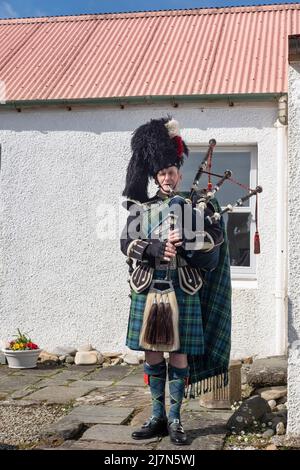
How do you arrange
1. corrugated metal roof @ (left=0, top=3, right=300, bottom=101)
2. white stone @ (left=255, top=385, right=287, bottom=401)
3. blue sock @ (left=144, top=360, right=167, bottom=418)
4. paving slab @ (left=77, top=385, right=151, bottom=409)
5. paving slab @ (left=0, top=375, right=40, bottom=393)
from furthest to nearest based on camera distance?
corrugated metal roof @ (left=0, top=3, right=300, bottom=101)
paving slab @ (left=0, top=375, right=40, bottom=393)
paving slab @ (left=77, top=385, right=151, bottom=409)
white stone @ (left=255, top=385, right=287, bottom=401)
blue sock @ (left=144, top=360, right=167, bottom=418)

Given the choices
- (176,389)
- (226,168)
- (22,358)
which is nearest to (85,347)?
(22,358)

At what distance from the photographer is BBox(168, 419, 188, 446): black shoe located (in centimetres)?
471

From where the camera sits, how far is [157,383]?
4.95m

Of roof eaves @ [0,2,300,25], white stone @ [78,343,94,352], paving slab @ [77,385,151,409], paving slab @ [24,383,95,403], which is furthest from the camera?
roof eaves @ [0,2,300,25]

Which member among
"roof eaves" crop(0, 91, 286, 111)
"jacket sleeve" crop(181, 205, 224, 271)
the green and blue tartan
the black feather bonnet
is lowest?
the green and blue tartan

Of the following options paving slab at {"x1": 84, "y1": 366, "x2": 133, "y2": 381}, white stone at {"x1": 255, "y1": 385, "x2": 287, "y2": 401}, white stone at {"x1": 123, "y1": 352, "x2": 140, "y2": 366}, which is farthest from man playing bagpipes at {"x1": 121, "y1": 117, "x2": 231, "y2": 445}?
white stone at {"x1": 123, "y1": 352, "x2": 140, "y2": 366}

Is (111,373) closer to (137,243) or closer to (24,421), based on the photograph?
(24,421)

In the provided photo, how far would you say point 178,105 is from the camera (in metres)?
8.28

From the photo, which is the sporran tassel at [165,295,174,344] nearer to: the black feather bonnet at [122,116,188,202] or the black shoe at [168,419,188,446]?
the black shoe at [168,419,188,446]

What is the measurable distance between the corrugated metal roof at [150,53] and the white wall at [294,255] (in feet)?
10.3

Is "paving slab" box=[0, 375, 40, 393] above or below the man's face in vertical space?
below

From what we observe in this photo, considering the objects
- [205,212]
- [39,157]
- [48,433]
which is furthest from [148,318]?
[39,157]

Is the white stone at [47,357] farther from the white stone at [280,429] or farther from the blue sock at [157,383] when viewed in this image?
the white stone at [280,429]

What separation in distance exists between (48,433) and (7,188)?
14.0 feet
